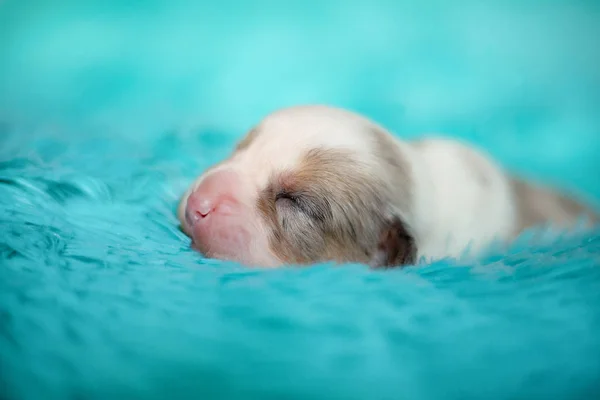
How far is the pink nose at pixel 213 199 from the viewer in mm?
2395

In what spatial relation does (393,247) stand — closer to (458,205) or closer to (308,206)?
(308,206)

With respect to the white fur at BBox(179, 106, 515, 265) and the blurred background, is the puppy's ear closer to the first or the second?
the white fur at BBox(179, 106, 515, 265)

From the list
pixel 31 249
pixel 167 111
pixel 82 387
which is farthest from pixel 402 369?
pixel 167 111

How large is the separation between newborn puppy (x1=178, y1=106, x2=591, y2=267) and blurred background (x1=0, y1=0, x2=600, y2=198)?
9.04 ft

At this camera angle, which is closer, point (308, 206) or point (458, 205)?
point (308, 206)

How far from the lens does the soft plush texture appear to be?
5.17 ft

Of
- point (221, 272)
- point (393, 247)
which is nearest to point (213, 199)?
point (221, 272)

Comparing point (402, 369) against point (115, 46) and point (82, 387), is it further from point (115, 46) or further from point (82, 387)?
point (115, 46)

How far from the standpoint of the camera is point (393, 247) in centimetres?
255

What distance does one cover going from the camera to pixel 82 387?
147cm

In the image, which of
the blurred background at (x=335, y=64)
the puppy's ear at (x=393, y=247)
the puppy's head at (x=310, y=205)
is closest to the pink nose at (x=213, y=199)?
the puppy's head at (x=310, y=205)

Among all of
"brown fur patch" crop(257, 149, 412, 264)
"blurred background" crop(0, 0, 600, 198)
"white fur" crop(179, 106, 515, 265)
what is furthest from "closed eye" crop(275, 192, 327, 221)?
"blurred background" crop(0, 0, 600, 198)

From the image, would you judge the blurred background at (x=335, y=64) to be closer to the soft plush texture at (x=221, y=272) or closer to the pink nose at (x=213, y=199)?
the soft plush texture at (x=221, y=272)

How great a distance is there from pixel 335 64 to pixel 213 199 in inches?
163
